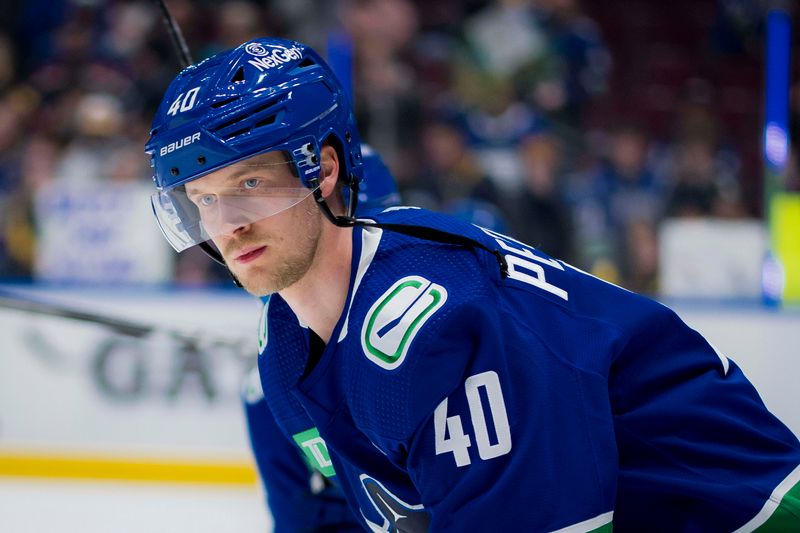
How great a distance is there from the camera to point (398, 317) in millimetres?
1273

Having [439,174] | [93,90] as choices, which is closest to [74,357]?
[93,90]

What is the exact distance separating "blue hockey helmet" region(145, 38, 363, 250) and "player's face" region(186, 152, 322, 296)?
29 millimetres

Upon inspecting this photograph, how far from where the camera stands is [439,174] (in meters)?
4.33

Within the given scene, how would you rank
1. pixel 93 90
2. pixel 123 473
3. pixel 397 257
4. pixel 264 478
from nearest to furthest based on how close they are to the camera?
pixel 397 257 → pixel 264 478 → pixel 123 473 → pixel 93 90

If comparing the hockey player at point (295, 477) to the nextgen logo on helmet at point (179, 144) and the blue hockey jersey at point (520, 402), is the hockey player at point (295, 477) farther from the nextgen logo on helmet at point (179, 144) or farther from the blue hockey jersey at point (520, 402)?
the nextgen logo on helmet at point (179, 144)

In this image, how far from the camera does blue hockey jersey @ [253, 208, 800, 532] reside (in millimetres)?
1220

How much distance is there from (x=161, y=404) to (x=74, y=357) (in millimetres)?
412

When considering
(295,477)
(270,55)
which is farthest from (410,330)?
(295,477)

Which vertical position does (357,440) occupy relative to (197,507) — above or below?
above

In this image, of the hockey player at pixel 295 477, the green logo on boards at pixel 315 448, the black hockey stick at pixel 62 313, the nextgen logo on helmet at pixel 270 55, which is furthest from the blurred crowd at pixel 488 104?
the nextgen logo on helmet at pixel 270 55

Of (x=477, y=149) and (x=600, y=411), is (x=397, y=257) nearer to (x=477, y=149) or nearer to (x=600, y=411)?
(x=600, y=411)

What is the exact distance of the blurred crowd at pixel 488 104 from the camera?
418 centimetres

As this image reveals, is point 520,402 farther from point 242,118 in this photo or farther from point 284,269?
point 242,118

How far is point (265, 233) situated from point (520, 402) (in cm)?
44
